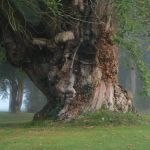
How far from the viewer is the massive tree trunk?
69.5 ft

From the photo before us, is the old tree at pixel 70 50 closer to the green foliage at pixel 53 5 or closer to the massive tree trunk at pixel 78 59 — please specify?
the massive tree trunk at pixel 78 59

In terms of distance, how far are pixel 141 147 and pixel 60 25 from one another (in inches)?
349

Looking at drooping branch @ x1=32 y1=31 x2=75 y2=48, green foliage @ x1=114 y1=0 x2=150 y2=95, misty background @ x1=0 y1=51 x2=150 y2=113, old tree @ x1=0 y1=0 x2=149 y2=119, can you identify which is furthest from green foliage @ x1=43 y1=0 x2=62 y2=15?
misty background @ x1=0 y1=51 x2=150 y2=113

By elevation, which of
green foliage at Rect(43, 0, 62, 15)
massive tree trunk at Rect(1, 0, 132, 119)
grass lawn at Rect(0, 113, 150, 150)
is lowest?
grass lawn at Rect(0, 113, 150, 150)

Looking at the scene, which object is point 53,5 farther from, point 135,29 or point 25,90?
point 25,90

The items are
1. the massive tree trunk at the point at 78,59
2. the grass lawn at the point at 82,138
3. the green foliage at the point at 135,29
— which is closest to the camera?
the grass lawn at the point at 82,138

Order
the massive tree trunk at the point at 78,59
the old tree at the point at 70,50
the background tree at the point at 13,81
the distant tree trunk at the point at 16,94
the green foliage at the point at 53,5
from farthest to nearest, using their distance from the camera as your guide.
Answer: the distant tree trunk at the point at 16,94 → the background tree at the point at 13,81 → the massive tree trunk at the point at 78,59 → the old tree at the point at 70,50 → the green foliage at the point at 53,5

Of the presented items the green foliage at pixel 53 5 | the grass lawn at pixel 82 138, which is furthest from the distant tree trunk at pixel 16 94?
the green foliage at pixel 53 5

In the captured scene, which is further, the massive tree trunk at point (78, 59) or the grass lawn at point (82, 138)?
the massive tree trunk at point (78, 59)

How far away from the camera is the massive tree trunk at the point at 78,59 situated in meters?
21.2

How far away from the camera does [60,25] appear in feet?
70.0

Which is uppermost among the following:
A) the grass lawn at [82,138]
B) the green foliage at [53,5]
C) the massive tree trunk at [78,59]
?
the green foliage at [53,5]

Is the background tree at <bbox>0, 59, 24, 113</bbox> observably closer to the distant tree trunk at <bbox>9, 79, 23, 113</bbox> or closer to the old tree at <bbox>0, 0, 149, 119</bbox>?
the distant tree trunk at <bbox>9, 79, 23, 113</bbox>

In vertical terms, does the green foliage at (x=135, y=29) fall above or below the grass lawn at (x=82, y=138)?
above
